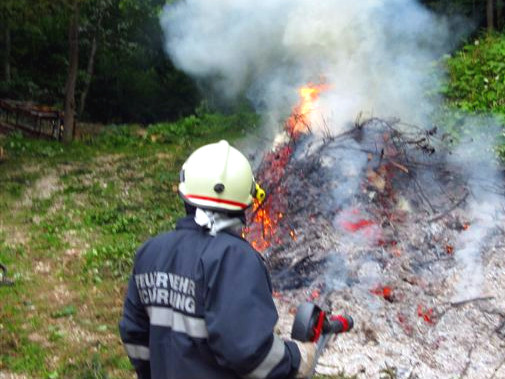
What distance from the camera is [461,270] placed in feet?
23.1

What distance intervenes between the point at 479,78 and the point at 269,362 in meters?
10.5

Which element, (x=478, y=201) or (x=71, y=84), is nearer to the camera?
(x=478, y=201)

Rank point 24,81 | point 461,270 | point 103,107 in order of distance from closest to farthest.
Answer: point 461,270 < point 24,81 < point 103,107

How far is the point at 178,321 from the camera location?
2695mm

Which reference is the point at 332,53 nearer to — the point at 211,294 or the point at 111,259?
the point at 111,259

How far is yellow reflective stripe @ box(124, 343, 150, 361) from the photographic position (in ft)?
9.89

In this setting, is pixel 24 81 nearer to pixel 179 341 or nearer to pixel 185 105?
pixel 185 105

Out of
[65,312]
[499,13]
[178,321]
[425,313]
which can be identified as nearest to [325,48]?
[425,313]

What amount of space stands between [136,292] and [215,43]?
33.4 feet

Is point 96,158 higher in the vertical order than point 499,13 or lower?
lower

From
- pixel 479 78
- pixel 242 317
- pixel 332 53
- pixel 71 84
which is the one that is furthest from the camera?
pixel 71 84

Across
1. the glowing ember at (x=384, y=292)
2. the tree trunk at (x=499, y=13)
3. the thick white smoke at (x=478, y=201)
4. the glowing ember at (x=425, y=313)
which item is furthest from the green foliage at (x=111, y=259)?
the tree trunk at (x=499, y=13)

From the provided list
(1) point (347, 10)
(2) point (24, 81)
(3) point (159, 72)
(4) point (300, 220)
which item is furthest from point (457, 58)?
(2) point (24, 81)

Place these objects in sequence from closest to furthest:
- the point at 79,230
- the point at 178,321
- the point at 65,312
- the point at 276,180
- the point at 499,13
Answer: the point at 178,321 < the point at 65,312 < the point at 276,180 < the point at 79,230 < the point at 499,13
